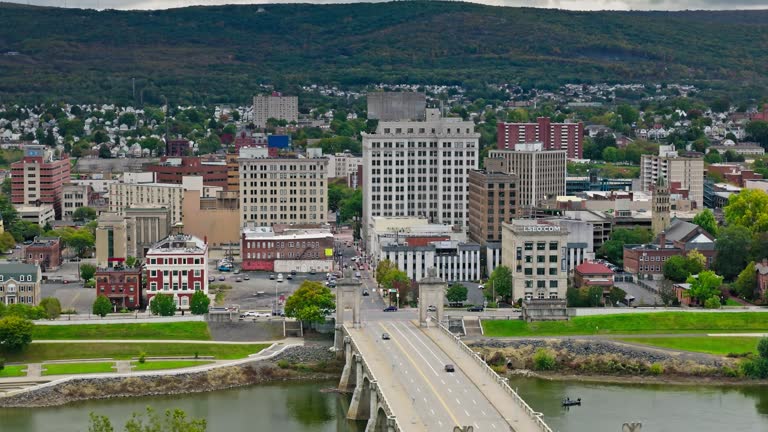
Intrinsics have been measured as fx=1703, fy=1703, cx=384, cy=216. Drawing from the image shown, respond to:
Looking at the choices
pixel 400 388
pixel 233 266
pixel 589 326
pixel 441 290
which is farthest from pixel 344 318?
pixel 233 266

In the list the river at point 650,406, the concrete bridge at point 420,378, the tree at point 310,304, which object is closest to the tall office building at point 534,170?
the concrete bridge at point 420,378

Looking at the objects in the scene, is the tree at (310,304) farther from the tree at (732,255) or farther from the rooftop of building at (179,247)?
the tree at (732,255)

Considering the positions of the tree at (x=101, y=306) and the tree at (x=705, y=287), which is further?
the tree at (x=705, y=287)

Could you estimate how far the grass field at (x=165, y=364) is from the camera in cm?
8350

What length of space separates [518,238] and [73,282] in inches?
1218

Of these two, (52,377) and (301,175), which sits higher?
(301,175)

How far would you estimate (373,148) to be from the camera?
12681 centimetres

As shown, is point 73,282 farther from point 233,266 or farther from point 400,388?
point 400,388

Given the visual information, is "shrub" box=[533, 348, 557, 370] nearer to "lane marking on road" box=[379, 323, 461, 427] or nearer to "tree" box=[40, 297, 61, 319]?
"lane marking on road" box=[379, 323, 461, 427]

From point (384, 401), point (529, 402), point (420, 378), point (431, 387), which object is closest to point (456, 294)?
point (529, 402)

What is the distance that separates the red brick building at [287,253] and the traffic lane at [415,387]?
1226 inches

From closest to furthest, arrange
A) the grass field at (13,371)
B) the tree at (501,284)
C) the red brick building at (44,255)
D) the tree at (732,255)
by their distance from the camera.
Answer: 1. the grass field at (13,371)
2. the tree at (501,284)
3. the tree at (732,255)
4. the red brick building at (44,255)

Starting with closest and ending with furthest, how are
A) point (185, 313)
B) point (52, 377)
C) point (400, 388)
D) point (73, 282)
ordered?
1. point (400, 388)
2. point (52, 377)
3. point (185, 313)
4. point (73, 282)

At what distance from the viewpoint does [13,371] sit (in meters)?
82.4
